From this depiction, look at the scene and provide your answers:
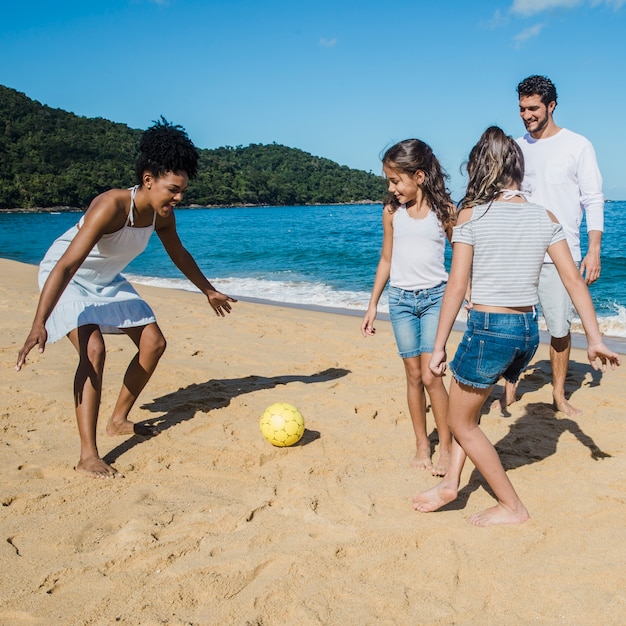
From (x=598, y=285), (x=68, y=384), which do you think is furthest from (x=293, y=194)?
(x=68, y=384)

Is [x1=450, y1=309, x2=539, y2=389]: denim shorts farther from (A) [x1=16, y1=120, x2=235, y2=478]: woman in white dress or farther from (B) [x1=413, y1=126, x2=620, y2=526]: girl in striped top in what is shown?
(A) [x1=16, y1=120, x2=235, y2=478]: woman in white dress

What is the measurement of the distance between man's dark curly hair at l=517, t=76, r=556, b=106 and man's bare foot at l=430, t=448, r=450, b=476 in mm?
2808

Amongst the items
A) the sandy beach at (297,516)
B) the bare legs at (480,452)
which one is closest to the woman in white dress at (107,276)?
the sandy beach at (297,516)

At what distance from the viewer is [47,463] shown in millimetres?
3912

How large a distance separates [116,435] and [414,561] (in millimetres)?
2577

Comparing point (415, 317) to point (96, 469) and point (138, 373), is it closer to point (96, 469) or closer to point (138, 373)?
point (138, 373)

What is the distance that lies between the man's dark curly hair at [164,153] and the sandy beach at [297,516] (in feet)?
6.31

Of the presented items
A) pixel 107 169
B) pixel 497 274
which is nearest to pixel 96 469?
pixel 497 274

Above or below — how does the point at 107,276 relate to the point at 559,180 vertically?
below

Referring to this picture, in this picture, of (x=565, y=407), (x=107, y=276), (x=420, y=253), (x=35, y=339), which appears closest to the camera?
(x=35, y=339)

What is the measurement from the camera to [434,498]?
3.31 meters

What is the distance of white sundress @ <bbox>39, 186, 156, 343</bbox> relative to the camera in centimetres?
395

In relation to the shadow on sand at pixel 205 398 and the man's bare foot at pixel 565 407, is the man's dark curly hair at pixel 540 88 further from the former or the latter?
the shadow on sand at pixel 205 398

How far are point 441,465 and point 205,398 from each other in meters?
2.27
